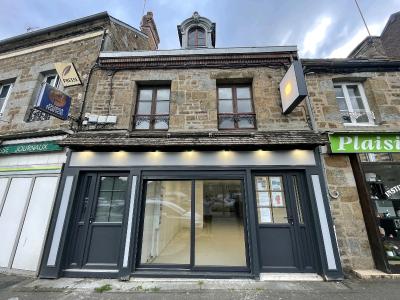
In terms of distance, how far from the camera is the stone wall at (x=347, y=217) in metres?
4.42

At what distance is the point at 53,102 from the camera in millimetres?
4891

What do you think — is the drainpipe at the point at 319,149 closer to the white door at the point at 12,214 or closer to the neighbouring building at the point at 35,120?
the neighbouring building at the point at 35,120

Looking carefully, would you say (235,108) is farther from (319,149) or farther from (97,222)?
(97,222)

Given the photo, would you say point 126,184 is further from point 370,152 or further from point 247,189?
point 370,152

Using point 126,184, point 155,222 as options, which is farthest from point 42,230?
point 155,222

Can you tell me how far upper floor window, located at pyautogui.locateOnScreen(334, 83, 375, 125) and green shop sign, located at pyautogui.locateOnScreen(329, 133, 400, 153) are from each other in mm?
702

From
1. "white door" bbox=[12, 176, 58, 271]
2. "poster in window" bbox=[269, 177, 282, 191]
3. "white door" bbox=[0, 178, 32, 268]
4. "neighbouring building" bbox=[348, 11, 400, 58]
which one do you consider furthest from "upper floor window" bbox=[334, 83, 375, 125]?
"white door" bbox=[0, 178, 32, 268]

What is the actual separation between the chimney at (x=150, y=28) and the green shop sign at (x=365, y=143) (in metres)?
8.37

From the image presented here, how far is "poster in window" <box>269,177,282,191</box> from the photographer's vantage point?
15.8 feet

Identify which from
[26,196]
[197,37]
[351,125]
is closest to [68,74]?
[26,196]

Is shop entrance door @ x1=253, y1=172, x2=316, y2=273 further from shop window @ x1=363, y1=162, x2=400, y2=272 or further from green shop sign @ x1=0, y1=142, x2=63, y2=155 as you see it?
green shop sign @ x1=0, y1=142, x2=63, y2=155

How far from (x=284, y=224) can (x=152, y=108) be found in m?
4.75

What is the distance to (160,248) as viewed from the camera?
4895 mm

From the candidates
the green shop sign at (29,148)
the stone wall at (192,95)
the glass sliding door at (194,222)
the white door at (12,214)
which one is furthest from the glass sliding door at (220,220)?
the white door at (12,214)
